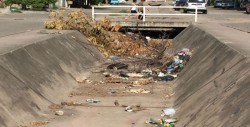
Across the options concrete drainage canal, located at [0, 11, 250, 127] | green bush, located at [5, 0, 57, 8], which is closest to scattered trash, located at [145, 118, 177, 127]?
concrete drainage canal, located at [0, 11, 250, 127]

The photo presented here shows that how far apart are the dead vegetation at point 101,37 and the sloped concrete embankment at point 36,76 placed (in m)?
3.44

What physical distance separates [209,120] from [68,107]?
4750mm

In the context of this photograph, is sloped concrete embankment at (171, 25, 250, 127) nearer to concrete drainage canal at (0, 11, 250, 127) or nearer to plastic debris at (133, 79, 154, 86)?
concrete drainage canal at (0, 11, 250, 127)

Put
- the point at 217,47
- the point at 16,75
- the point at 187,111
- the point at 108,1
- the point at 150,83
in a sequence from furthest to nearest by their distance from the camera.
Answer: the point at 108,1, the point at 150,83, the point at 217,47, the point at 16,75, the point at 187,111

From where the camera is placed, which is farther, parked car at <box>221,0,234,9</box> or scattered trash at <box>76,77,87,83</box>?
parked car at <box>221,0,234,9</box>

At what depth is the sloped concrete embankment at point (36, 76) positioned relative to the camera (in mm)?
11445

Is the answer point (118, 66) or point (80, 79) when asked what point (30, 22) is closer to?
point (118, 66)

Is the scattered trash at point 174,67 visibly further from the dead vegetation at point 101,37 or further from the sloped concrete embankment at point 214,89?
the dead vegetation at point 101,37

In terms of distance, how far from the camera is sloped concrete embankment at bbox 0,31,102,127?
11445 mm

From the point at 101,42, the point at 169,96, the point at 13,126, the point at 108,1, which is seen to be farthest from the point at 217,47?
the point at 108,1

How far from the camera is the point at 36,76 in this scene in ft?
47.4

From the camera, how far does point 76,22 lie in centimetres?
2659

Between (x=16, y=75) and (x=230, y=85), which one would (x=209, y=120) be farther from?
(x=16, y=75)

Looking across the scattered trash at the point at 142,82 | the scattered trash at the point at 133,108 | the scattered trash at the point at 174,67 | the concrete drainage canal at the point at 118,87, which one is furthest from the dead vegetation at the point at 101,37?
the scattered trash at the point at 133,108
